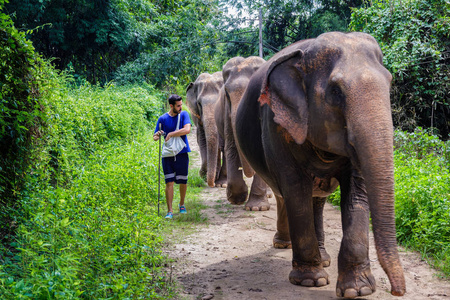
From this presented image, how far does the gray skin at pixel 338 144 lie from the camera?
3145 millimetres

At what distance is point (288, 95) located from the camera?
3.84 meters

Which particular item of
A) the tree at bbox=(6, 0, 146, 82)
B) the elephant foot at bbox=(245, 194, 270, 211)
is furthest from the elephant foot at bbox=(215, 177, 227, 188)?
the tree at bbox=(6, 0, 146, 82)

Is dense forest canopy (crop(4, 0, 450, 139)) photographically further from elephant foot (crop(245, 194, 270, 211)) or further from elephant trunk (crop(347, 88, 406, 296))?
elephant trunk (crop(347, 88, 406, 296))

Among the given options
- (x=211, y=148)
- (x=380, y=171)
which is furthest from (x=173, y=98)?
(x=380, y=171)

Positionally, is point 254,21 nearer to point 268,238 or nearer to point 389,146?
point 268,238

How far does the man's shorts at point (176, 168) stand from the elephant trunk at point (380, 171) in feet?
14.9

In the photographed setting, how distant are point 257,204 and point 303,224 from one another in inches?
150

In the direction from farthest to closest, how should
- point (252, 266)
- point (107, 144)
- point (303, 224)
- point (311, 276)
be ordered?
point (107, 144) < point (252, 266) < point (311, 276) < point (303, 224)

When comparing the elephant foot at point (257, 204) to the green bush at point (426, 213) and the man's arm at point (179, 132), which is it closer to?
the man's arm at point (179, 132)

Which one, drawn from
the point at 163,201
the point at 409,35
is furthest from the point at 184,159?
the point at 409,35

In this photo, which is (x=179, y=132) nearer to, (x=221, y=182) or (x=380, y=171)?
(x=221, y=182)

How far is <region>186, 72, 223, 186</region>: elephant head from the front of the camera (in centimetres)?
908

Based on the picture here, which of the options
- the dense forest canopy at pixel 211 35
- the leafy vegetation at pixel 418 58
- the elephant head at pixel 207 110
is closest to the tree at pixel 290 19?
the dense forest canopy at pixel 211 35

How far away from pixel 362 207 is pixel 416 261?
1.58 m
